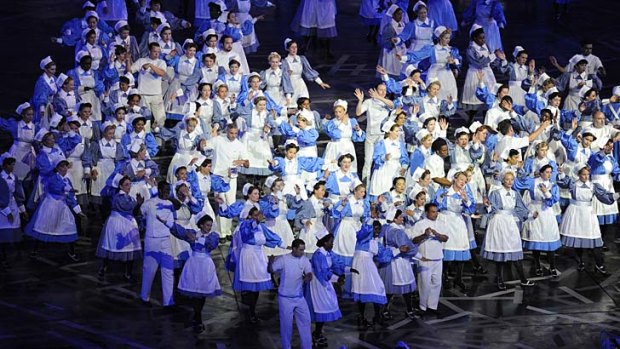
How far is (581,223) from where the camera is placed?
24344mm

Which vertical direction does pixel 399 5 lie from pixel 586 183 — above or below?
above

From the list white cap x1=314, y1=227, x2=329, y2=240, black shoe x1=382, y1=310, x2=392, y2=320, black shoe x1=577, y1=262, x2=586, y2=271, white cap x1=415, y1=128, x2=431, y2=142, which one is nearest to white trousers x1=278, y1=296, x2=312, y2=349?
white cap x1=314, y1=227, x2=329, y2=240

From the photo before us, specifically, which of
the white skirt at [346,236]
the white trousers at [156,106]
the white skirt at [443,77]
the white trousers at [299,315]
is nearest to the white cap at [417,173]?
the white skirt at [346,236]

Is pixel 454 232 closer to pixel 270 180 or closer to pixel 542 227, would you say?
pixel 542 227

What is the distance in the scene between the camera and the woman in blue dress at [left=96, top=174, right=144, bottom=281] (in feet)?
76.5

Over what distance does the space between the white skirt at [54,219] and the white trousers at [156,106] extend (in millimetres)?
4406

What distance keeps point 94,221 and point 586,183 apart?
7.89m

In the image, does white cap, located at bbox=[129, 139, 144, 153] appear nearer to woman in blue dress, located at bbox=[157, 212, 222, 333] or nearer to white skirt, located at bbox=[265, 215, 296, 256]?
white skirt, located at bbox=[265, 215, 296, 256]

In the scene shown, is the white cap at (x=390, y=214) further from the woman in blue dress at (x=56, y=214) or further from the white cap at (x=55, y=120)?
the white cap at (x=55, y=120)

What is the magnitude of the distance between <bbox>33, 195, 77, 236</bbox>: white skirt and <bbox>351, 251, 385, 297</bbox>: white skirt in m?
4.82

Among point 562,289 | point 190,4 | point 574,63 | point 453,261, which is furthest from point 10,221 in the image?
point 190,4

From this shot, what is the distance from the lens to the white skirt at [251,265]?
2217 cm

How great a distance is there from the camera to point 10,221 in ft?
79.4

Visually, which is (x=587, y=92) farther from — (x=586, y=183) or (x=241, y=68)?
(x=241, y=68)
